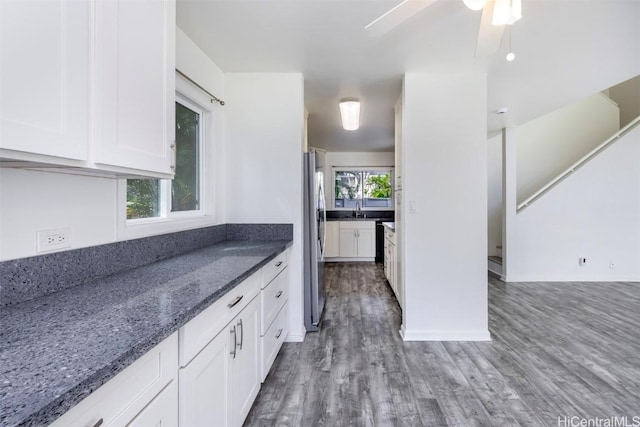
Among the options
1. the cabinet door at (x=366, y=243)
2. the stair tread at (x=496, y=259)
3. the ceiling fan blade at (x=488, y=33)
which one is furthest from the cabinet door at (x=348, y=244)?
the ceiling fan blade at (x=488, y=33)

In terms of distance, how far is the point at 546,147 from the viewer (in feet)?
19.4

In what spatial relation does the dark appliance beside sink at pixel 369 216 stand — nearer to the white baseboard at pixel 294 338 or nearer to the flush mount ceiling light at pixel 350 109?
the flush mount ceiling light at pixel 350 109

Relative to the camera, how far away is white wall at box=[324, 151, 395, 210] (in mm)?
7254

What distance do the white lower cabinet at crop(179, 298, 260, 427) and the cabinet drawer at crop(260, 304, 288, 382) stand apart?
4.0 inches

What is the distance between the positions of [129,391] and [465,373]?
2.25 m

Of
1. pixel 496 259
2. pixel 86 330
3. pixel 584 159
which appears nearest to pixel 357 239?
pixel 496 259

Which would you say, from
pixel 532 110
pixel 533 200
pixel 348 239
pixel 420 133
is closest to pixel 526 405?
pixel 420 133

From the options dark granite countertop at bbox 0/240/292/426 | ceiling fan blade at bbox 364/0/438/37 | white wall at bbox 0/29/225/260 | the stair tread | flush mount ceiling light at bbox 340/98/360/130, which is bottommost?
the stair tread

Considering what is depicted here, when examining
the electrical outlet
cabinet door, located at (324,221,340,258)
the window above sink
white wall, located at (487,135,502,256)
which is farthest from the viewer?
the window above sink

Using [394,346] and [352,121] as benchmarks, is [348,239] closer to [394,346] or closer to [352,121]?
[352,121]

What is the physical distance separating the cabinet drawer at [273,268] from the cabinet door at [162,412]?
104cm

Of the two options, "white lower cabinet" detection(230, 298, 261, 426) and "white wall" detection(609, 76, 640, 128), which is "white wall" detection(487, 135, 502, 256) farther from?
"white lower cabinet" detection(230, 298, 261, 426)

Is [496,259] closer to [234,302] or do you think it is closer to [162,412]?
[234,302]

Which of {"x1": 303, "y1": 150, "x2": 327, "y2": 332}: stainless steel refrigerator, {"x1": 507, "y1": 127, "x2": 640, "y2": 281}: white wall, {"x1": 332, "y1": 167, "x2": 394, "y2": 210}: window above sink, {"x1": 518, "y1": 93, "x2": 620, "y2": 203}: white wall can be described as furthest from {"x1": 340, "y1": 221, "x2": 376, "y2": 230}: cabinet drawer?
{"x1": 303, "y1": 150, "x2": 327, "y2": 332}: stainless steel refrigerator
